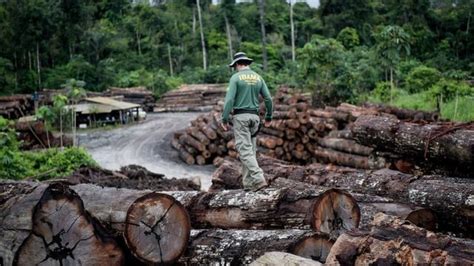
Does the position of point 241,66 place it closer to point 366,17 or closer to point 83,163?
point 83,163

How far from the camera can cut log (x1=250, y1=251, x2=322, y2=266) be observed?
4.14 meters

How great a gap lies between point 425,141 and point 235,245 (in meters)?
4.99

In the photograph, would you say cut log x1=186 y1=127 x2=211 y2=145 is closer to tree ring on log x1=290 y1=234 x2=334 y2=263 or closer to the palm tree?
the palm tree

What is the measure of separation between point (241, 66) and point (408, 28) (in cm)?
3816

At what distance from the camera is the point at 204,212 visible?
620cm

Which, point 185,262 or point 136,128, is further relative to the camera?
point 136,128

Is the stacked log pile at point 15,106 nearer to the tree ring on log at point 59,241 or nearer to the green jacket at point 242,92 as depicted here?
the green jacket at point 242,92

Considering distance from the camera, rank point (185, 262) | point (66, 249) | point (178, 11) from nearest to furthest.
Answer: point (66, 249) → point (185, 262) → point (178, 11)

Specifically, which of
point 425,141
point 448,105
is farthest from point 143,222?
point 448,105

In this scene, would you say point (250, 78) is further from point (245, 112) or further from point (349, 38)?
point (349, 38)

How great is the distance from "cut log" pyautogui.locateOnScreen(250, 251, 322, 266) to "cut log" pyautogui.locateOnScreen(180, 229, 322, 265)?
42 cm

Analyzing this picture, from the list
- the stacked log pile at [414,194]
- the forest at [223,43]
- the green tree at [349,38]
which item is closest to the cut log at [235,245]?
the stacked log pile at [414,194]

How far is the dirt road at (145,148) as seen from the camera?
59.3 ft

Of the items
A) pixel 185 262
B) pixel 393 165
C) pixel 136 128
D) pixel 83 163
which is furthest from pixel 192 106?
pixel 185 262
